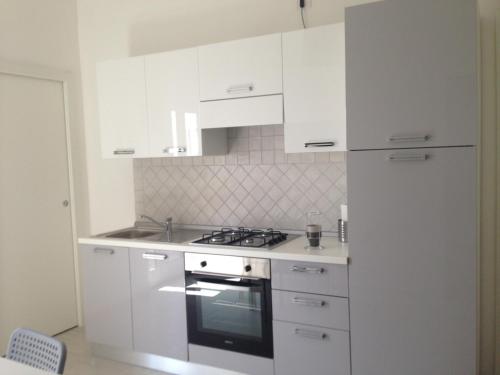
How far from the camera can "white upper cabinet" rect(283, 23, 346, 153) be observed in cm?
272

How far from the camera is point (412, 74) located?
234 cm

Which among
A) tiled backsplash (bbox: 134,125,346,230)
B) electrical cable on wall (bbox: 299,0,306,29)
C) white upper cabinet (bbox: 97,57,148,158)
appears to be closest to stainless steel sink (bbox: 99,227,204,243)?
tiled backsplash (bbox: 134,125,346,230)

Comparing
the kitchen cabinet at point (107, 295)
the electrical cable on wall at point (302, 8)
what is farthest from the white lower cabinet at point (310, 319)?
the electrical cable on wall at point (302, 8)

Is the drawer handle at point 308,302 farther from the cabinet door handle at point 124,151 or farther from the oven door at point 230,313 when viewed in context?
the cabinet door handle at point 124,151

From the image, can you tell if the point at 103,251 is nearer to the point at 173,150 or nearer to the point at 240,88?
the point at 173,150

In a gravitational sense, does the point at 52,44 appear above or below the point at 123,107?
above

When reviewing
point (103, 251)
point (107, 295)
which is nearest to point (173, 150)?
point (103, 251)

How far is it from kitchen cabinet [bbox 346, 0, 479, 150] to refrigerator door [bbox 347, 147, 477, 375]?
0.34ft

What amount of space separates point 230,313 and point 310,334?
1.74ft

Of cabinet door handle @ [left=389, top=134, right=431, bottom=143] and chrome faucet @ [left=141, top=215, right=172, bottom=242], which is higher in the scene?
cabinet door handle @ [left=389, top=134, right=431, bottom=143]

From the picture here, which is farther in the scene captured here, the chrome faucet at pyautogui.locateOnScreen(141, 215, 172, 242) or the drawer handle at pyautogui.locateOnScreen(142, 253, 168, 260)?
the chrome faucet at pyautogui.locateOnScreen(141, 215, 172, 242)

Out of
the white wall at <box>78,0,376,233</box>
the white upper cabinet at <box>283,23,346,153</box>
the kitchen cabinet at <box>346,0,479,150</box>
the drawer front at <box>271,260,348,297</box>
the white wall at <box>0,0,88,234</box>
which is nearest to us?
the kitchen cabinet at <box>346,0,479,150</box>

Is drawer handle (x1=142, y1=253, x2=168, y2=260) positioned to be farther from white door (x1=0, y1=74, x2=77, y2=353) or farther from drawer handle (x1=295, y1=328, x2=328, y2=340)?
white door (x1=0, y1=74, x2=77, y2=353)

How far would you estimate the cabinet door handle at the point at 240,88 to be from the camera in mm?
2957
